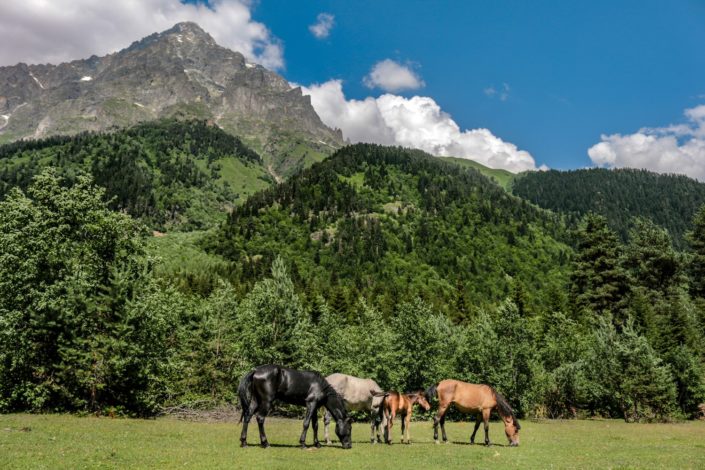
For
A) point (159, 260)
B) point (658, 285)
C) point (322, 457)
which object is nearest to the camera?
point (322, 457)

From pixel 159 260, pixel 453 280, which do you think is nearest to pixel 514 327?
pixel 159 260

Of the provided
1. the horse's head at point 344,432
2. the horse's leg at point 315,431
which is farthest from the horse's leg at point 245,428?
the horse's head at point 344,432

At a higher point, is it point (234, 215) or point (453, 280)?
point (234, 215)

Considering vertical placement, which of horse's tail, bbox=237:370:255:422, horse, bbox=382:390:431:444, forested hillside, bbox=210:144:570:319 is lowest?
horse, bbox=382:390:431:444

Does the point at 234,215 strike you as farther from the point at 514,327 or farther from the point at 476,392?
the point at 476,392

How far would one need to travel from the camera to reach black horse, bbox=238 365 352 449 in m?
17.5

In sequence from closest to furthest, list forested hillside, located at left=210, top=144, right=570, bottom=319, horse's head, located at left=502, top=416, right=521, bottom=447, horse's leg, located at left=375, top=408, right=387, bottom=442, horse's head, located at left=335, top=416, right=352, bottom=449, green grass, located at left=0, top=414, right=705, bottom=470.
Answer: green grass, located at left=0, top=414, right=705, bottom=470
horse's head, located at left=335, top=416, right=352, bottom=449
horse's head, located at left=502, top=416, right=521, bottom=447
horse's leg, located at left=375, top=408, right=387, bottom=442
forested hillside, located at left=210, top=144, right=570, bottom=319

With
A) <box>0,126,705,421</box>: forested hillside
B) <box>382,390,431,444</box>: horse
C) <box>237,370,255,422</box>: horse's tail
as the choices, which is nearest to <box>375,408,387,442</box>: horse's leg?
<box>382,390,431,444</box>: horse

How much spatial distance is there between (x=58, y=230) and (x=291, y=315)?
20.4m

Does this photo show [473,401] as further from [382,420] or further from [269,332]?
[269,332]

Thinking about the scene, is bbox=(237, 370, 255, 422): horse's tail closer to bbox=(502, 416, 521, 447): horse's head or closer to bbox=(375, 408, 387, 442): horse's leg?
bbox=(375, 408, 387, 442): horse's leg

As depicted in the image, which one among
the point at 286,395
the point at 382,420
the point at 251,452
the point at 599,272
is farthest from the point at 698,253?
the point at 251,452

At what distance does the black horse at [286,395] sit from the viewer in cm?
1745

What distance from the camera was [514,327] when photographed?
43812mm
